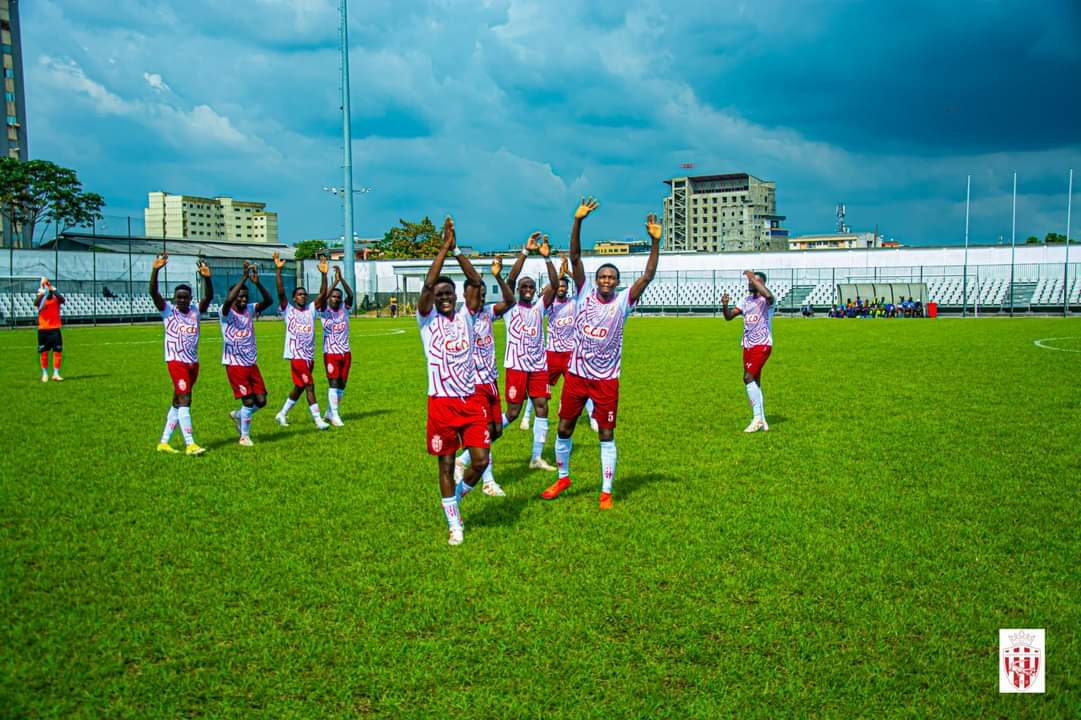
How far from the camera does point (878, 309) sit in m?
57.0

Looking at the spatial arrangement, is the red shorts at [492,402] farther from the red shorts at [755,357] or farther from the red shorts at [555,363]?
the red shorts at [755,357]

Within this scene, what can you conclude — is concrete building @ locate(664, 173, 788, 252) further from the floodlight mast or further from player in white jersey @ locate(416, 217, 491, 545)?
player in white jersey @ locate(416, 217, 491, 545)

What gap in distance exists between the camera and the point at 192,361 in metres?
11.2

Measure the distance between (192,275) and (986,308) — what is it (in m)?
60.7

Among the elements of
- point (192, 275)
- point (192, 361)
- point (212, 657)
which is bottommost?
point (212, 657)

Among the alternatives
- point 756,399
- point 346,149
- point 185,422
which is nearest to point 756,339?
point 756,399

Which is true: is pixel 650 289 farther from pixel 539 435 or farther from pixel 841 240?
pixel 841 240

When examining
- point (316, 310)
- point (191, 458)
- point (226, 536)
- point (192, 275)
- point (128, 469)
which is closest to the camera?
point (226, 536)

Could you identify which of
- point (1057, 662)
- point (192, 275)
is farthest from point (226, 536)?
point (192, 275)

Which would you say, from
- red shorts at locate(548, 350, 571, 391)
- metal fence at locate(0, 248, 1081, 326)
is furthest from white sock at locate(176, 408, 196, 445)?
metal fence at locate(0, 248, 1081, 326)

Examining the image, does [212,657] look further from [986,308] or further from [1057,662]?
[986,308]

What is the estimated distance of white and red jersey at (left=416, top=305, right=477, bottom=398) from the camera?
7.05 metres

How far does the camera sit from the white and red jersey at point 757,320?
42.4 feet

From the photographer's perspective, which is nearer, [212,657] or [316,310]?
[212,657]
